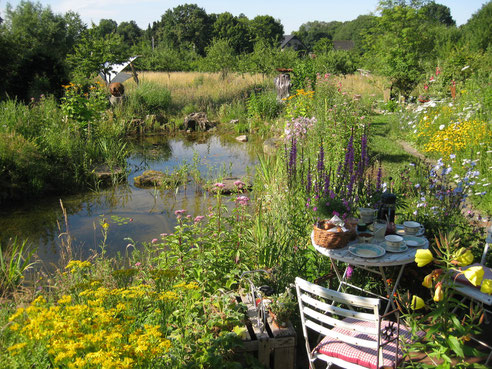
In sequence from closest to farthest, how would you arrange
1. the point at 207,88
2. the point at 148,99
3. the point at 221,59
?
1. the point at 148,99
2. the point at 207,88
3. the point at 221,59

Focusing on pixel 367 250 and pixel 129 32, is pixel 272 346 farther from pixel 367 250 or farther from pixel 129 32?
pixel 129 32

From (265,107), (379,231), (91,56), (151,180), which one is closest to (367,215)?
(379,231)

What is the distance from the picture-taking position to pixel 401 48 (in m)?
15.2

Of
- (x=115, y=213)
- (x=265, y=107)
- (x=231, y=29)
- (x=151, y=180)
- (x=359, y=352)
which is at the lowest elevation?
(x=115, y=213)

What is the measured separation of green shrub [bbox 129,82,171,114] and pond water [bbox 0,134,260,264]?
15.3 feet

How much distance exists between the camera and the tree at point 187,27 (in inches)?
2245

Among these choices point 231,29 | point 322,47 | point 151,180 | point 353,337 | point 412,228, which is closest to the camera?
point 353,337

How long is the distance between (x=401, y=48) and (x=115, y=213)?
12.7m

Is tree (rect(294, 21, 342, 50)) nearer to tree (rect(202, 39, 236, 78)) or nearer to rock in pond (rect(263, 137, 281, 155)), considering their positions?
tree (rect(202, 39, 236, 78))

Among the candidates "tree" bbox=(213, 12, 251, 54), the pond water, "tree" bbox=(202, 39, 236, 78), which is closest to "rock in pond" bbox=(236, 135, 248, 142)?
the pond water

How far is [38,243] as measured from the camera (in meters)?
5.74

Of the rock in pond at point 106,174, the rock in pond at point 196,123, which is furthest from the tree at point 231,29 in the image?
the rock in pond at point 106,174

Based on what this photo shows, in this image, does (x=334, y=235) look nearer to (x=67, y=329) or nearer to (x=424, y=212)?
(x=424, y=212)

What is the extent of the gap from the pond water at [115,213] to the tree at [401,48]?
7.18m
